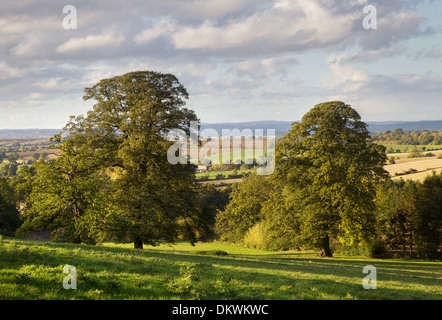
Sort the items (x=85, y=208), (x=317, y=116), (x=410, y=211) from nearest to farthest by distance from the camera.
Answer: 1. (x=85, y=208)
2. (x=317, y=116)
3. (x=410, y=211)

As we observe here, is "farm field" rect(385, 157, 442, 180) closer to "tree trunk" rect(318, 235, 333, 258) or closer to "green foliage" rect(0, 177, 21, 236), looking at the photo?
"tree trunk" rect(318, 235, 333, 258)

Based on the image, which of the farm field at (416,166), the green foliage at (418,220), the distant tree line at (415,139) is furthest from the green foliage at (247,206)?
the distant tree line at (415,139)

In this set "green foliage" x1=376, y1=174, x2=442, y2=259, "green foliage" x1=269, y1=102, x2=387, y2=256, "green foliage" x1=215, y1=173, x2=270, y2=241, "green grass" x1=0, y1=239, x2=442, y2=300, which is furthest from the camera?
"green foliage" x1=215, y1=173, x2=270, y2=241

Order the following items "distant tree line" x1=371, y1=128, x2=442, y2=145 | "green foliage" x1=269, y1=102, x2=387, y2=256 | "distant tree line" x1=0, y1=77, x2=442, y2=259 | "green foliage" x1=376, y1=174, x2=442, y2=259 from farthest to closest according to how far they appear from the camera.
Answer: "distant tree line" x1=371, y1=128, x2=442, y2=145
"green foliage" x1=376, y1=174, x2=442, y2=259
"green foliage" x1=269, y1=102, x2=387, y2=256
"distant tree line" x1=0, y1=77, x2=442, y2=259

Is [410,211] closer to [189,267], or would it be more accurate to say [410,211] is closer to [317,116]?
[317,116]

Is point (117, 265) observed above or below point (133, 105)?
below

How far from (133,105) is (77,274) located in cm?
2189

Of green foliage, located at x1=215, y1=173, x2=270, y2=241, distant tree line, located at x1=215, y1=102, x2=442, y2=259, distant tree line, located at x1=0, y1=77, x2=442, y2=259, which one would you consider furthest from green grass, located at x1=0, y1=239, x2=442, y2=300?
green foliage, located at x1=215, y1=173, x2=270, y2=241

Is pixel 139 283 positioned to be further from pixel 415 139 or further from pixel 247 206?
pixel 415 139

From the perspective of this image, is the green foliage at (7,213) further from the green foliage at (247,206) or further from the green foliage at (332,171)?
the green foliage at (332,171)

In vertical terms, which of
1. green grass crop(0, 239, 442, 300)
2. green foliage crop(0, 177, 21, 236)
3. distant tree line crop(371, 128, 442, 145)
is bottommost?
green foliage crop(0, 177, 21, 236)

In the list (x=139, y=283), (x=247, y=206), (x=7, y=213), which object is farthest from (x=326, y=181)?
(x=7, y=213)

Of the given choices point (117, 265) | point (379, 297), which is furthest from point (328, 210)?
point (117, 265)

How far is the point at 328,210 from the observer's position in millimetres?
36719
